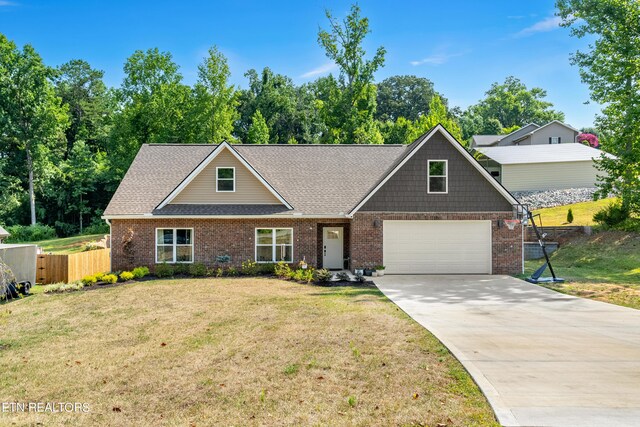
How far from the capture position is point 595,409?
18.6 ft

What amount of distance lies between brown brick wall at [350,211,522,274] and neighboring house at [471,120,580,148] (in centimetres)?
3799

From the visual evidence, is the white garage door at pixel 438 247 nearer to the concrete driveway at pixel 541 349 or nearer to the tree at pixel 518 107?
the concrete driveway at pixel 541 349

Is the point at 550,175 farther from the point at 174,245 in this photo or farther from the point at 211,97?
the point at 174,245

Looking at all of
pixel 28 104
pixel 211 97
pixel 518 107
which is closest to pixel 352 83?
pixel 211 97

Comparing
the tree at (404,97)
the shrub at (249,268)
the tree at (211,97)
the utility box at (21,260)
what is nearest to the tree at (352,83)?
the tree at (211,97)

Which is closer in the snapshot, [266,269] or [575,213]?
[266,269]

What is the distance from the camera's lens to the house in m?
19.0

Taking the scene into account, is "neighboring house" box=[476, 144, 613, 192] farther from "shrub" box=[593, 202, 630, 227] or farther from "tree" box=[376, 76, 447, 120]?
"tree" box=[376, 76, 447, 120]

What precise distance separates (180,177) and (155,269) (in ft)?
16.9

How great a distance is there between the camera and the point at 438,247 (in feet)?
63.4

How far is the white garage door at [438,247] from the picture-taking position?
63.1 feet

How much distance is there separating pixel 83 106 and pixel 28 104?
12.6m

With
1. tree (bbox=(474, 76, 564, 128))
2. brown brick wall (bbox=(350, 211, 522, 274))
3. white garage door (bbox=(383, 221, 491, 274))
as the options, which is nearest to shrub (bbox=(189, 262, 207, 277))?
brown brick wall (bbox=(350, 211, 522, 274))

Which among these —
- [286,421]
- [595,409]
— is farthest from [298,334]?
[595,409]
